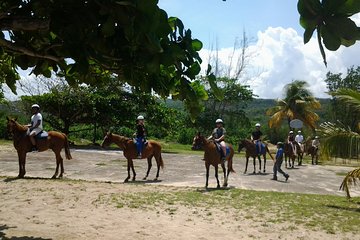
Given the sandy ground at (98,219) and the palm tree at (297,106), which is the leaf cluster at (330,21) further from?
the palm tree at (297,106)

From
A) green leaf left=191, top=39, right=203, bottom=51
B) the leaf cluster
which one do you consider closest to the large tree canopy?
green leaf left=191, top=39, right=203, bottom=51

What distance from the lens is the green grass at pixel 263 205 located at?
7.55 m

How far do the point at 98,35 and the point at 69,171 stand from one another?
12226mm

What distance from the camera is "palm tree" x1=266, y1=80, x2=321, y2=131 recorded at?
4000cm

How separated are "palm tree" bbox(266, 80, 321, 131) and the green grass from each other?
29.9 m

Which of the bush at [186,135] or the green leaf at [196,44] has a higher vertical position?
the bush at [186,135]

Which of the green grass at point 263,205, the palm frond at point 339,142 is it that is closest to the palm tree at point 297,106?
the green grass at point 263,205

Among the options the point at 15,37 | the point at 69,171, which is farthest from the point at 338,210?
the point at 69,171

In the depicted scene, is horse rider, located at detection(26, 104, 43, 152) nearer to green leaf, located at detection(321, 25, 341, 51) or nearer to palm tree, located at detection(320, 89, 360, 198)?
palm tree, located at detection(320, 89, 360, 198)

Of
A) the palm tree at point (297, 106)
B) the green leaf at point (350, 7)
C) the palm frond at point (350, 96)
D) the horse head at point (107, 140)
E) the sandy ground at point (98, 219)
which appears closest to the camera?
the green leaf at point (350, 7)

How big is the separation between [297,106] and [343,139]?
31.7m

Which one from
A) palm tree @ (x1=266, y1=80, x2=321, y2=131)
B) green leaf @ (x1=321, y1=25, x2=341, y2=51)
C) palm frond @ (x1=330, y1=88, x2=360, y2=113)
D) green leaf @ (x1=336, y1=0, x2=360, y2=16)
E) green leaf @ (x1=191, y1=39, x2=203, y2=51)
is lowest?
green leaf @ (x1=321, y1=25, x2=341, y2=51)

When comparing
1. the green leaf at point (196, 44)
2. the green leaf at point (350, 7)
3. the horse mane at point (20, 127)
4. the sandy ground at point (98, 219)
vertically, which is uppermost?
the green leaf at point (196, 44)

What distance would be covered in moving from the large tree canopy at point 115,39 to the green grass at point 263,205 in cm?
451
